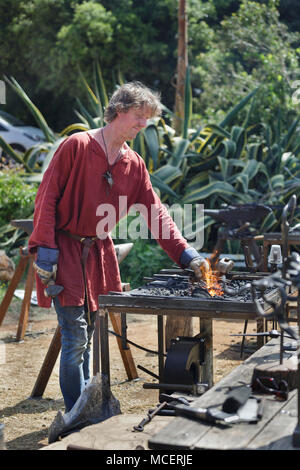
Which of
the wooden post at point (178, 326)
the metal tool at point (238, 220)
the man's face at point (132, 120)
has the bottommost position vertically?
the wooden post at point (178, 326)

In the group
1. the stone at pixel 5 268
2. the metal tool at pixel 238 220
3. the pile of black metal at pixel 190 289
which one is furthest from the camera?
the stone at pixel 5 268

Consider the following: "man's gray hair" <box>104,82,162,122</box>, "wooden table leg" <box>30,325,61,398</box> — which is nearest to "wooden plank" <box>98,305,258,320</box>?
"man's gray hair" <box>104,82,162,122</box>

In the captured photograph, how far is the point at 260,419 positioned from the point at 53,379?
292cm

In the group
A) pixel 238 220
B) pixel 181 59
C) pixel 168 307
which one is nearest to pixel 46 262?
pixel 168 307

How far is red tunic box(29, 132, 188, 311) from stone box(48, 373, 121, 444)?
455mm

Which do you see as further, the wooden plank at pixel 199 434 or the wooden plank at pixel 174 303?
the wooden plank at pixel 174 303

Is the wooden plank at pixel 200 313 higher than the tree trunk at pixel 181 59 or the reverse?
the reverse

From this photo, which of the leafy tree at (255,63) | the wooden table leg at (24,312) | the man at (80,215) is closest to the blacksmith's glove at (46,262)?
the man at (80,215)

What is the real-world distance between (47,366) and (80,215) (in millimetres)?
1413

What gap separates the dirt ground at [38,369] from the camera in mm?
4391

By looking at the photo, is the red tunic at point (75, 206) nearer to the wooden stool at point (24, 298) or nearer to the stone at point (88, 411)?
the stone at point (88, 411)

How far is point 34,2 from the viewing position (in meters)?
19.5

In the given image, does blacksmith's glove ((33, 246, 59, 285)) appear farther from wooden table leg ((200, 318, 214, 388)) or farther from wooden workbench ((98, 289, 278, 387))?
wooden table leg ((200, 318, 214, 388))

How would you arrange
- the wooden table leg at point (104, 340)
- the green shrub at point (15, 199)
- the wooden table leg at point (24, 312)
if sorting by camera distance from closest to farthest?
1. the wooden table leg at point (104, 340)
2. the wooden table leg at point (24, 312)
3. the green shrub at point (15, 199)
